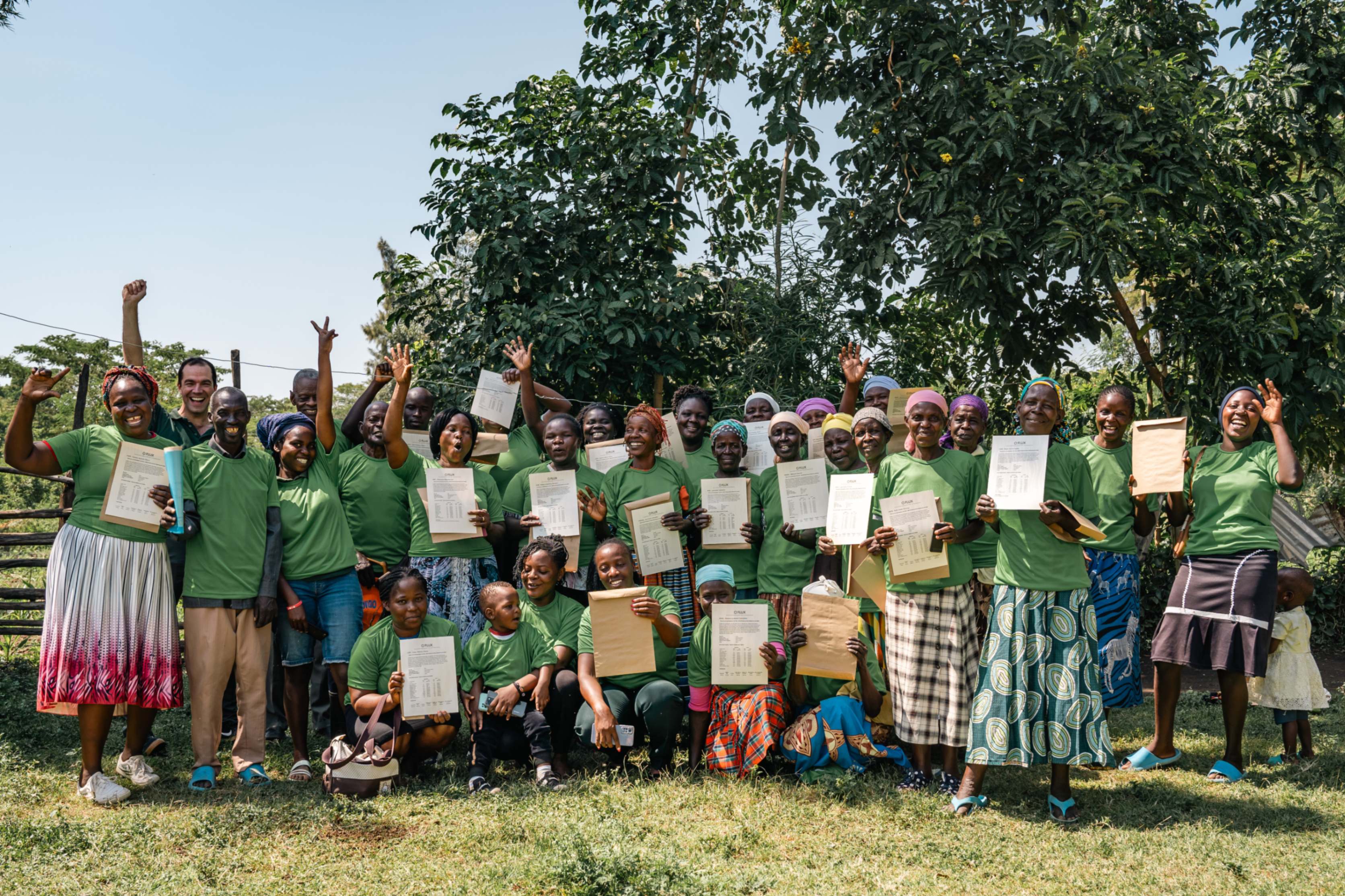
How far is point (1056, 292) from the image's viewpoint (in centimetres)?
871

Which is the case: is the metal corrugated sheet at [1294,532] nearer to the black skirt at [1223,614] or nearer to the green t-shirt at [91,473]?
the black skirt at [1223,614]

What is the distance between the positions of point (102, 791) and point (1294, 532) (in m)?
17.0

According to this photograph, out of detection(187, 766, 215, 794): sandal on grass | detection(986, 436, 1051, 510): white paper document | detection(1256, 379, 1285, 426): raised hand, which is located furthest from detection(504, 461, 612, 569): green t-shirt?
detection(1256, 379, 1285, 426): raised hand

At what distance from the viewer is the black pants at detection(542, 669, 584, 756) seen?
5641 mm

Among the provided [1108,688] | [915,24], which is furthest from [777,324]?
[1108,688]

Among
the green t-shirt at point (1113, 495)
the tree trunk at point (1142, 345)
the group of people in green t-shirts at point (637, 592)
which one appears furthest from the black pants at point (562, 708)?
the tree trunk at point (1142, 345)

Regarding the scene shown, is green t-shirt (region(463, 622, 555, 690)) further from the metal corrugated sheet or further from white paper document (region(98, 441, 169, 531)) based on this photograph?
the metal corrugated sheet

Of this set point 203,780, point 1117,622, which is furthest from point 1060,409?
point 203,780

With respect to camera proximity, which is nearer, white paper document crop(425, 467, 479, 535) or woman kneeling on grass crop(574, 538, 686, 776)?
woman kneeling on grass crop(574, 538, 686, 776)

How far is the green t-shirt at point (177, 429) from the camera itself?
19.0 feet

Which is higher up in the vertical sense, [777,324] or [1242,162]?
[1242,162]

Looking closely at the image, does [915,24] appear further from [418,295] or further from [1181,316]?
[418,295]

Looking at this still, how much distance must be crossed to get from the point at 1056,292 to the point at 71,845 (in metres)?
7.71

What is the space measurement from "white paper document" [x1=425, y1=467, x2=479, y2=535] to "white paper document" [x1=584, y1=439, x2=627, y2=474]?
35.2 inches
